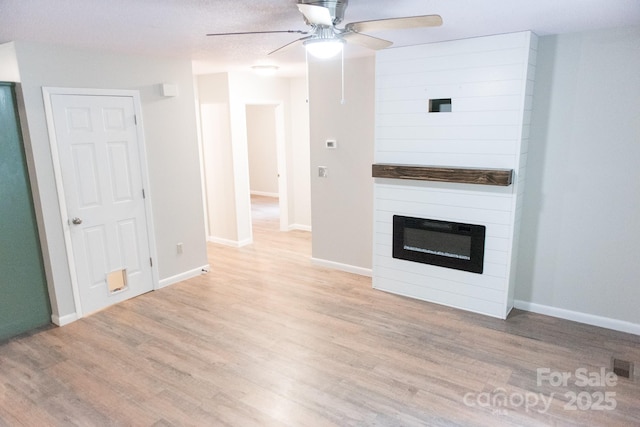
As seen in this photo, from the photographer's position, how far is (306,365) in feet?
10.2

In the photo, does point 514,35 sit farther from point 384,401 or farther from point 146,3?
point 384,401

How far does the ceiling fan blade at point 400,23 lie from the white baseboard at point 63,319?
11.6ft

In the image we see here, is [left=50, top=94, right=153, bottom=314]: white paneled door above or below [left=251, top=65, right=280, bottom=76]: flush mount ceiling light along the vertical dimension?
below

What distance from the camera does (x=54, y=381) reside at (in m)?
2.94

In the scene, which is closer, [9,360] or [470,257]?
[9,360]

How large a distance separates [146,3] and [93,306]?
297 centimetres

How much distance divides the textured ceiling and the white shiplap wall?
0.71 feet

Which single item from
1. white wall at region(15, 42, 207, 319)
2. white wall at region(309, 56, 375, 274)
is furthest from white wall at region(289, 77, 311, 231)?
white wall at region(15, 42, 207, 319)

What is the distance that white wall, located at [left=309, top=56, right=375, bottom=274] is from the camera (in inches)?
180

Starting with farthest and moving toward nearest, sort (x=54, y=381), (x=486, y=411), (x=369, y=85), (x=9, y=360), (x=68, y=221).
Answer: (x=369, y=85)
(x=68, y=221)
(x=9, y=360)
(x=54, y=381)
(x=486, y=411)

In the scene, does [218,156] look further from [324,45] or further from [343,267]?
[324,45]

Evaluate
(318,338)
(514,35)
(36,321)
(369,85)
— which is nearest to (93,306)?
(36,321)

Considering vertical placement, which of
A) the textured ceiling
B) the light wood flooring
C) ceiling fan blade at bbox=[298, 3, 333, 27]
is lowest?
the light wood flooring

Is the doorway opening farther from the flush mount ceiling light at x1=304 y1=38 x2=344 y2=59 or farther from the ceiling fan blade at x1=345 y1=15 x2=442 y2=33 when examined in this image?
the ceiling fan blade at x1=345 y1=15 x2=442 y2=33
